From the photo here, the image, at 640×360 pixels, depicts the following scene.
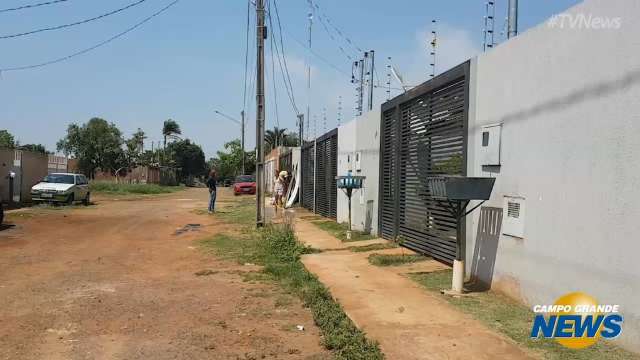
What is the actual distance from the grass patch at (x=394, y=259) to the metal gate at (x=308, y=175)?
1403 centimetres

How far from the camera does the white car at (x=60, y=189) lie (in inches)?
955

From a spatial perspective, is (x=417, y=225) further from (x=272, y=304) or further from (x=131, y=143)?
(x=131, y=143)

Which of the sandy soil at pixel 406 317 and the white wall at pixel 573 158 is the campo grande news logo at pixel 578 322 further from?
the sandy soil at pixel 406 317

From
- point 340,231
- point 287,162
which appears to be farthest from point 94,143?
point 340,231

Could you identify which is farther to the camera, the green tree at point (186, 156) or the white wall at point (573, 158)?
the green tree at point (186, 156)

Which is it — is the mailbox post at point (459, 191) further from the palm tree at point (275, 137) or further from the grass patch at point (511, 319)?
the palm tree at point (275, 137)

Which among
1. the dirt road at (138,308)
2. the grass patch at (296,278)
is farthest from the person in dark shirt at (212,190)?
the dirt road at (138,308)

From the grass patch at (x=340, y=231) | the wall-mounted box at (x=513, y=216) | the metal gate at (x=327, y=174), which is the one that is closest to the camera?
the wall-mounted box at (x=513, y=216)

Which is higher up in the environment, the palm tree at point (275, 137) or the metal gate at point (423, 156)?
the palm tree at point (275, 137)

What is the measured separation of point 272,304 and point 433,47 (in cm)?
616

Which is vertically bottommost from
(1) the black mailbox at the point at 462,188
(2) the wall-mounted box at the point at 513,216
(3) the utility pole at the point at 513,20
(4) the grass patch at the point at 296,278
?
(4) the grass patch at the point at 296,278

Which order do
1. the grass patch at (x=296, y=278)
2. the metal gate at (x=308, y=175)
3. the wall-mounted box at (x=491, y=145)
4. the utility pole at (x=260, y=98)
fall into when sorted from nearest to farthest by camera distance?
the grass patch at (x=296, y=278) < the wall-mounted box at (x=491, y=145) < the utility pole at (x=260, y=98) < the metal gate at (x=308, y=175)

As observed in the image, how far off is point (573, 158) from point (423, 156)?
478 centimetres

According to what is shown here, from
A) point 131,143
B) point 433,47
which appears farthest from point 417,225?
point 131,143
